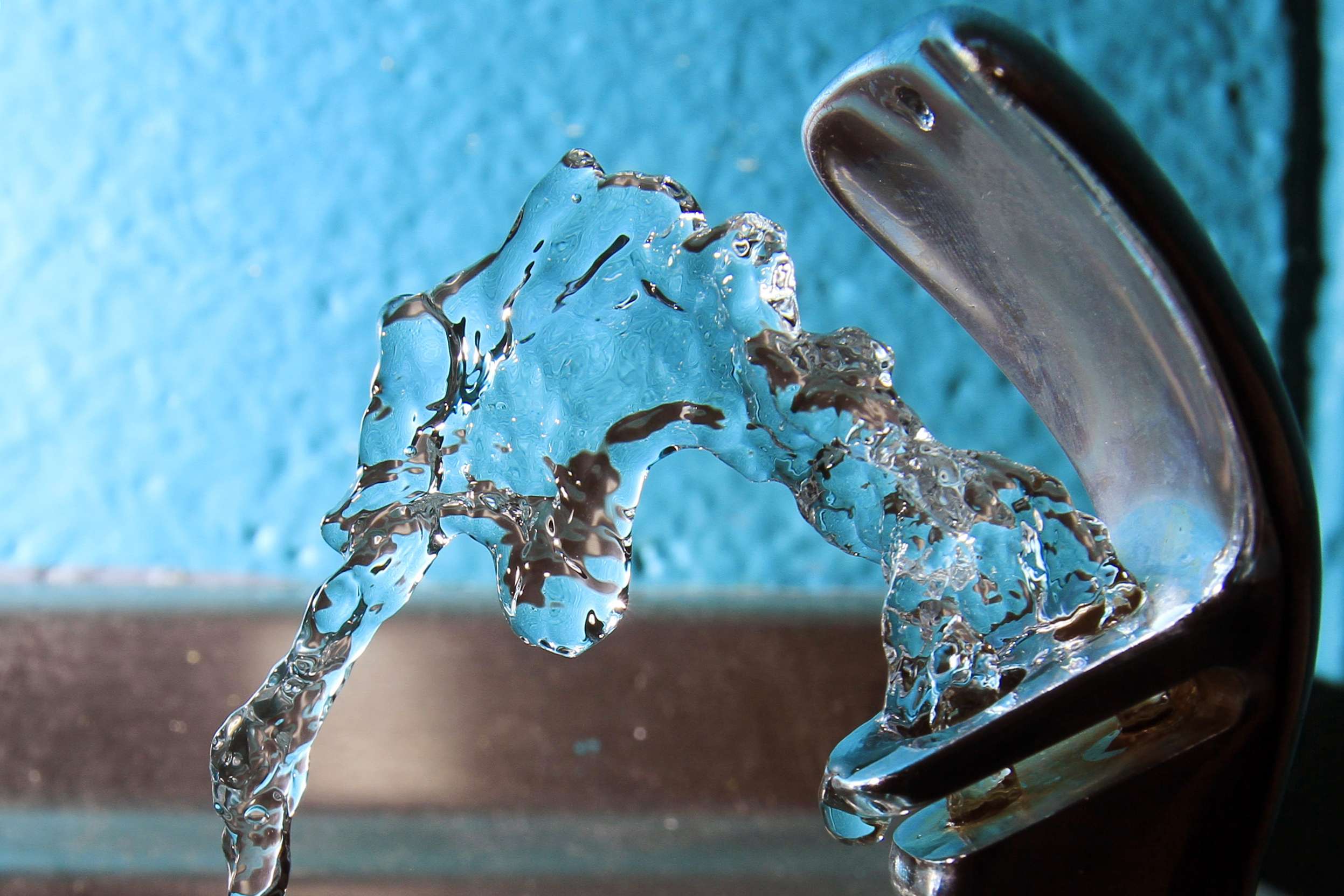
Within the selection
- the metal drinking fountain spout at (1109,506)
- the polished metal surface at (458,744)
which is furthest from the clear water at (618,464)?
the polished metal surface at (458,744)

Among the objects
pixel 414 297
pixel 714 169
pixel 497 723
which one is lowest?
pixel 497 723

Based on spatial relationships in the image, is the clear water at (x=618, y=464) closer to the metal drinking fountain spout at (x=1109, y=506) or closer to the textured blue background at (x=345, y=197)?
the metal drinking fountain spout at (x=1109, y=506)

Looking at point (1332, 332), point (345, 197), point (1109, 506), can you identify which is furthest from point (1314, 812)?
point (345, 197)

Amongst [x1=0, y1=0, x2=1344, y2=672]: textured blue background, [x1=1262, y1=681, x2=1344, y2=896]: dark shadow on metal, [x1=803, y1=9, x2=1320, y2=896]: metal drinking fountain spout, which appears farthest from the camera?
[x1=0, y1=0, x2=1344, y2=672]: textured blue background

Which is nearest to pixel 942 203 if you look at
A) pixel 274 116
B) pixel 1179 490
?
pixel 1179 490

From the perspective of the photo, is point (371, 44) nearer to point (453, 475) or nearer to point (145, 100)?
point (145, 100)

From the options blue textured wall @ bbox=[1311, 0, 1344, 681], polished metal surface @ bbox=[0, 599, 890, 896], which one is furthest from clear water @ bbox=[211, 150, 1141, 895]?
blue textured wall @ bbox=[1311, 0, 1344, 681]

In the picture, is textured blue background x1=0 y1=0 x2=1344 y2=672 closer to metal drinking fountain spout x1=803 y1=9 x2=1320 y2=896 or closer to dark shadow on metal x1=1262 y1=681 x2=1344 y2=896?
dark shadow on metal x1=1262 y1=681 x2=1344 y2=896
